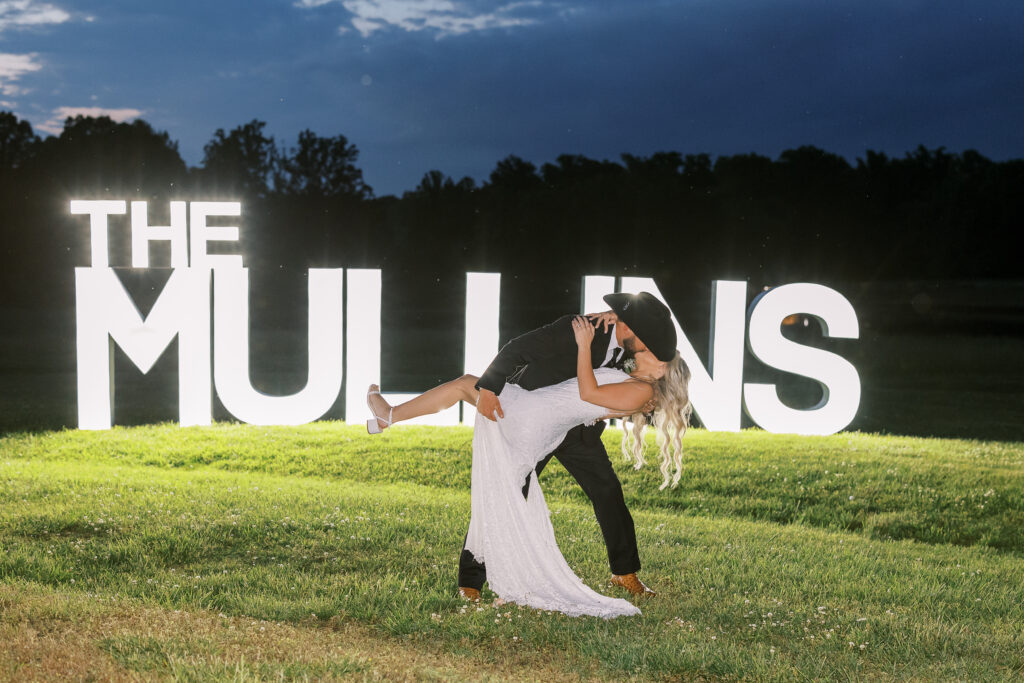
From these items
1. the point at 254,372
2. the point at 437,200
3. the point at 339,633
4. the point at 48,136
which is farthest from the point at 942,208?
the point at 339,633

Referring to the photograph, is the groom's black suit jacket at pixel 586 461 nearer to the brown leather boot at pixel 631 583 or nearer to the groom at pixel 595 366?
the groom at pixel 595 366

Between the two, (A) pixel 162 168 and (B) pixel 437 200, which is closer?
(A) pixel 162 168

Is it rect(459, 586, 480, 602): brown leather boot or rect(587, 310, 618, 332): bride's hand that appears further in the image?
rect(459, 586, 480, 602): brown leather boot

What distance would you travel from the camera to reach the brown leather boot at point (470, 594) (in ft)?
20.6

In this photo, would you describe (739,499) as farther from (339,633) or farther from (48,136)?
(48,136)

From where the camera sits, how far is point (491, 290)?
45.5ft

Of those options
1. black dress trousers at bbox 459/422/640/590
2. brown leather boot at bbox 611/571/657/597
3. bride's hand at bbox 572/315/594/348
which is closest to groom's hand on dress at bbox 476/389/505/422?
black dress trousers at bbox 459/422/640/590

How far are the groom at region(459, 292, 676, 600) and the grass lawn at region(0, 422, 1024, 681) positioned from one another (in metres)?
0.42

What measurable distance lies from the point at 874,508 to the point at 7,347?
29.1 metres

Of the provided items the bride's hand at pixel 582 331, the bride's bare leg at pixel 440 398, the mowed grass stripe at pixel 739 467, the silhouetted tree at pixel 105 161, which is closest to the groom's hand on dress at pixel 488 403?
the bride's bare leg at pixel 440 398

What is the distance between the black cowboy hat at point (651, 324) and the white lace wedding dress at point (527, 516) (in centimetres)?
47

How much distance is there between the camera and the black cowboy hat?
19.3 ft

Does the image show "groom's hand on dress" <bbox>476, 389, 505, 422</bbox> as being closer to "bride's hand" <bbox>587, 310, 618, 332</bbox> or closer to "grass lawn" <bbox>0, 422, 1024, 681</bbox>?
"bride's hand" <bbox>587, 310, 618, 332</bbox>

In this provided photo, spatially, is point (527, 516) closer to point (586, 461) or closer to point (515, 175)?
point (586, 461)
